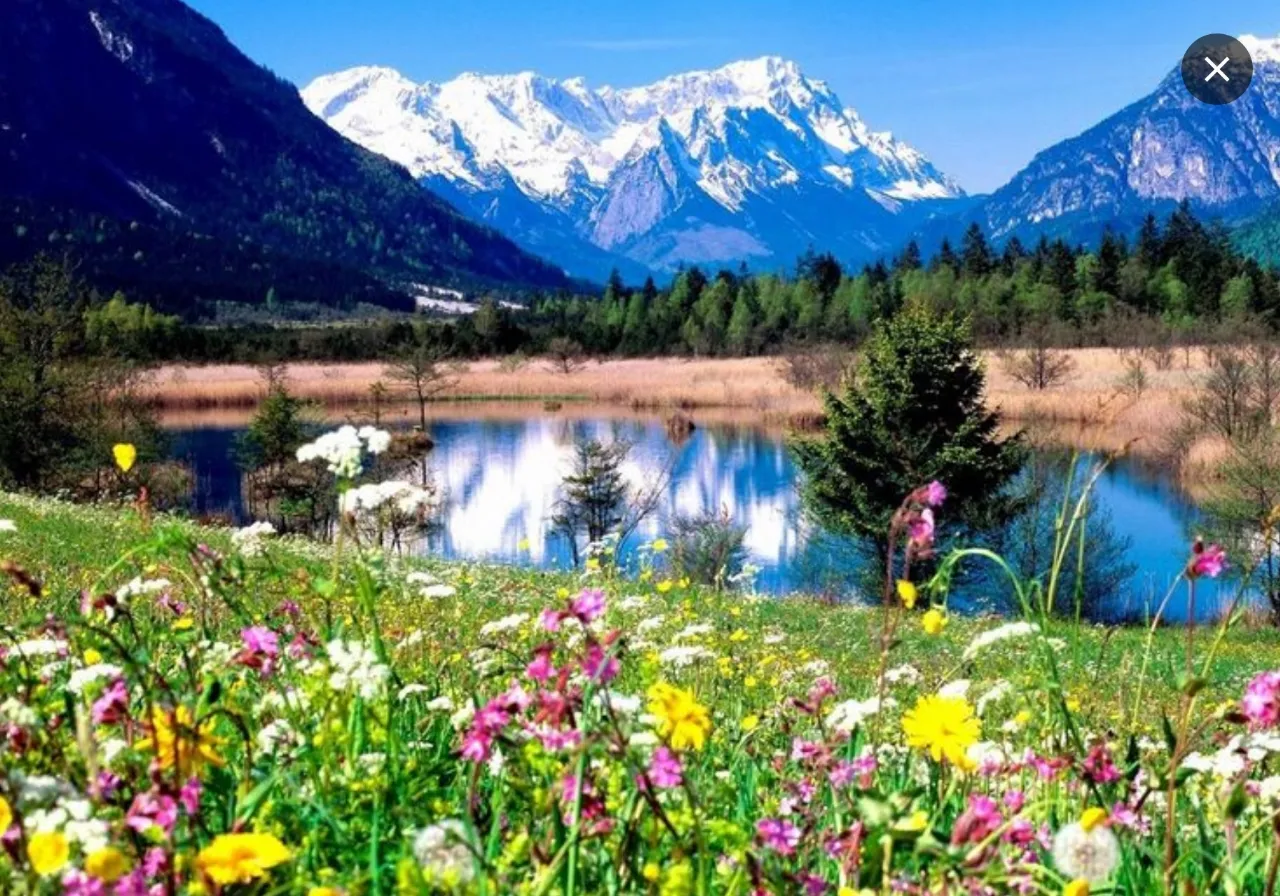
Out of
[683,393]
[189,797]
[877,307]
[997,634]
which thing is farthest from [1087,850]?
[877,307]

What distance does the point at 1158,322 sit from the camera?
78062 mm

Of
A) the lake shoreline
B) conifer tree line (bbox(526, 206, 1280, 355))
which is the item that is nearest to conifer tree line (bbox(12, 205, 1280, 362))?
conifer tree line (bbox(526, 206, 1280, 355))

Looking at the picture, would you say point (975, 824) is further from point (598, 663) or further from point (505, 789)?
point (505, 789)

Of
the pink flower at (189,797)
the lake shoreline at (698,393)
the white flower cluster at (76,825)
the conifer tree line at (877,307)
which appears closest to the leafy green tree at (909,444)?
the lake shoreline at (698,393)

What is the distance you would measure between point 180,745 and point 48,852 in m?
0.54

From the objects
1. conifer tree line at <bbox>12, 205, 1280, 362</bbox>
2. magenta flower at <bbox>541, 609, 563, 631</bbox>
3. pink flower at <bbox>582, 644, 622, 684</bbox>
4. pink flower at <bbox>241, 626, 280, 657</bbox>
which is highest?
conifer tree line at <bbox>12, 205, 1280, 362</bbox>

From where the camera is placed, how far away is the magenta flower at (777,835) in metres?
1.63

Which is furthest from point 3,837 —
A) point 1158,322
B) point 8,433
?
point 1158,322

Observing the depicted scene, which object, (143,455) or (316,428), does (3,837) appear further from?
(316,428)

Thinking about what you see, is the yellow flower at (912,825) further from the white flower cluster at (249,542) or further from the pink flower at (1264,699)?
the white flower cluster at (249,542)

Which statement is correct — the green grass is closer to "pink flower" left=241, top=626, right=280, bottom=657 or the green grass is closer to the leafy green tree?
"pink flower" left=241, top=626, right=280, bottom=657

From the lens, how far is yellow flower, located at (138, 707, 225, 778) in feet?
5.04

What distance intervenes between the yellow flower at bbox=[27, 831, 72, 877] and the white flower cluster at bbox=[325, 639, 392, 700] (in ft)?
2.45

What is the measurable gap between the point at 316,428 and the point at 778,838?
47423 millimetres
